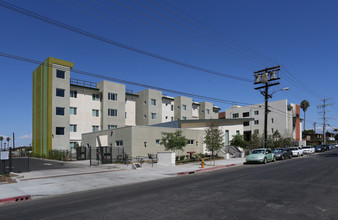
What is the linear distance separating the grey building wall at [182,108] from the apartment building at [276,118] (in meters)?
14.4

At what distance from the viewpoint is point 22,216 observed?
7.91 metres

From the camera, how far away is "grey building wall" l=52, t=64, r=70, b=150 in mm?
43906

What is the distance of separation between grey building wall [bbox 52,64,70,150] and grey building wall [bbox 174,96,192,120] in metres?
29.3

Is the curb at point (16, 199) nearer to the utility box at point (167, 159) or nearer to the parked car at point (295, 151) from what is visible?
the utility box at point (167, 159)

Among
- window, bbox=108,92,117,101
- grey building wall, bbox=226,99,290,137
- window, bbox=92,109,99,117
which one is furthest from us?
grey building wall, bbox=226,99,290,137

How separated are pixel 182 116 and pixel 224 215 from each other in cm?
6002

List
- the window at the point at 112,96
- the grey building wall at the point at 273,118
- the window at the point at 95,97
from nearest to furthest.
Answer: the window at the point at 95,97
the window at the point at 112,96
the grey building wall at the point at 273,118

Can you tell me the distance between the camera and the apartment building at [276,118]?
228 feet

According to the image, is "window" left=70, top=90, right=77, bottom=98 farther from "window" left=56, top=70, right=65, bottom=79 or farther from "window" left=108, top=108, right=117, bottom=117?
"window" left=108, top=108, right=117, bottom=117

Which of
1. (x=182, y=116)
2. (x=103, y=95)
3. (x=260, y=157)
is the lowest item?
(x=260, y=157)

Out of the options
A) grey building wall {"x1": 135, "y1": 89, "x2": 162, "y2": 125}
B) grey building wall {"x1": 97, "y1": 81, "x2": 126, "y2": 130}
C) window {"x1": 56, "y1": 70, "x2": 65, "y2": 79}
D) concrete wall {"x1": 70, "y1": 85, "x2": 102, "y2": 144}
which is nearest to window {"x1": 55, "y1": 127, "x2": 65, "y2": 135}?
concrete wall {"x1": 70, "y1": 85, "x2": 102, "y2": 144}

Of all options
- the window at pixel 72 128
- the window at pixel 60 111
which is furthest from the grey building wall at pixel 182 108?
the window at pixel 60 111

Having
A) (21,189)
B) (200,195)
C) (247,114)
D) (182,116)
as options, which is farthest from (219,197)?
(247,114)

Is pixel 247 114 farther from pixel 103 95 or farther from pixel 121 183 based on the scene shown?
pixel 121 183
